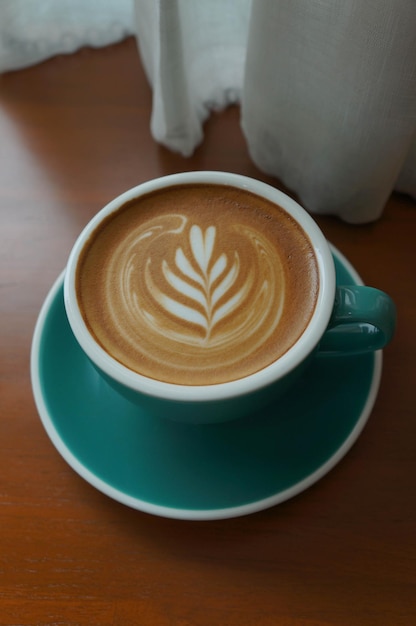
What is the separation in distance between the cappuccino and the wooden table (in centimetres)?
16

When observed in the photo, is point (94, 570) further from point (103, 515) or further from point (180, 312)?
point (180, 312)

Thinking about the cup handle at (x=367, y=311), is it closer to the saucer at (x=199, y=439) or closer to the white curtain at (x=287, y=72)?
the saucer at (x=199, y=439)

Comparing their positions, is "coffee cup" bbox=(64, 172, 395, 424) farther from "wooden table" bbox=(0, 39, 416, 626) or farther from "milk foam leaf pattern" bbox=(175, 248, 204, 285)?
"wooden table" bbox=(0, 39, 416, 626)

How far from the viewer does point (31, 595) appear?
1.88ft

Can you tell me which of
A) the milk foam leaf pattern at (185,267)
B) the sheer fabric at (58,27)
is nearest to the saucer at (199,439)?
the milk foam leaf pattern at (185,267)

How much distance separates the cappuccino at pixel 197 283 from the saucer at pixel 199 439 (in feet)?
0.34

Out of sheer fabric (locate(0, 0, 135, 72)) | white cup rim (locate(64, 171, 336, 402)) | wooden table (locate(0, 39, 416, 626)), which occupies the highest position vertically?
sheer fabric (locate(0, 0, 135, 72))

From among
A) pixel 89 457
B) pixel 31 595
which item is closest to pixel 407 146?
pixel 89 457

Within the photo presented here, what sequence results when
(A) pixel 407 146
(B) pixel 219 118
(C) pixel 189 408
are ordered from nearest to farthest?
(C) pixel 189 408, (A) pixel 407 146, (B) pixel 219 118

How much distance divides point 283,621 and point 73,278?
0.36 meters

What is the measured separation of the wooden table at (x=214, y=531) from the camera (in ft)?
1.86

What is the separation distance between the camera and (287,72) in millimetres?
675

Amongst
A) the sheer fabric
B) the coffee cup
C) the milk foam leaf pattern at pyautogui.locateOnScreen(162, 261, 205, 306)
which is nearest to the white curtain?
the sheer fabric

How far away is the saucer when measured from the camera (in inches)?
23.3
